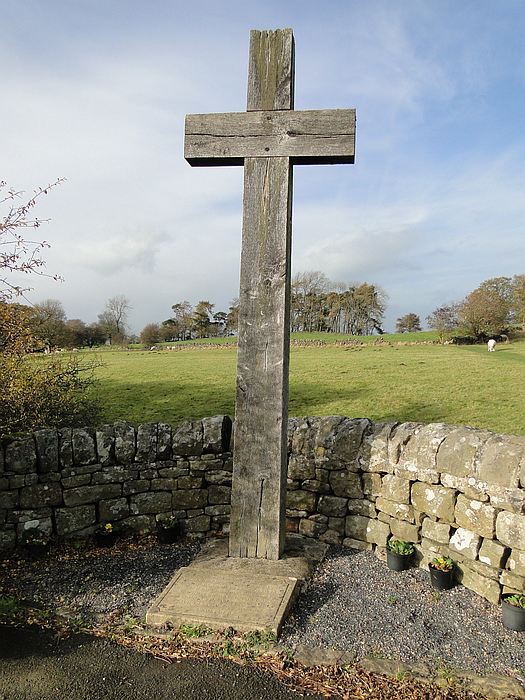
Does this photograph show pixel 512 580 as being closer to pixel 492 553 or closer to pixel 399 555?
pixel 492 553

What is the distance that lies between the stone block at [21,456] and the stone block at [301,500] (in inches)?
119

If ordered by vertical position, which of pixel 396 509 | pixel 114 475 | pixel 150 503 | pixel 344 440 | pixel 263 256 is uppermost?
pixel 263 256

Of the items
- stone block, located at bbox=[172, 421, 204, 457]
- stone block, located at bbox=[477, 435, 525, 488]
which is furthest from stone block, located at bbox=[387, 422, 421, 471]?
stone block, located at bbox=[172, 421, 204, 457]

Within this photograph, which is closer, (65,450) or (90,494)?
(65,450)

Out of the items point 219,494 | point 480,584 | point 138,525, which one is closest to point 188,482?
point 219,494

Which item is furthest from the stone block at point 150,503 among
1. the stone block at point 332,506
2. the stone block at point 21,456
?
the stone block at point 332,506

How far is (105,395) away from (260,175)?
1045 centimetres

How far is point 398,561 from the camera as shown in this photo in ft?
16.6

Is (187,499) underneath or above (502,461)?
underneath

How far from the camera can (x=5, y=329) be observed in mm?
6973

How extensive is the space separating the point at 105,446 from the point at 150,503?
0.89m

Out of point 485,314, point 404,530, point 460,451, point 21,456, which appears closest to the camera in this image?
point 460,451

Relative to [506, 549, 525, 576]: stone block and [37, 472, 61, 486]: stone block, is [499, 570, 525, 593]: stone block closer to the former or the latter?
[506, 549, 525, 576]: stone block

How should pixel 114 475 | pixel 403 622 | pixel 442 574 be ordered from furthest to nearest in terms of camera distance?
pixel 114 475
pixel 442 574
pixel 403 622
